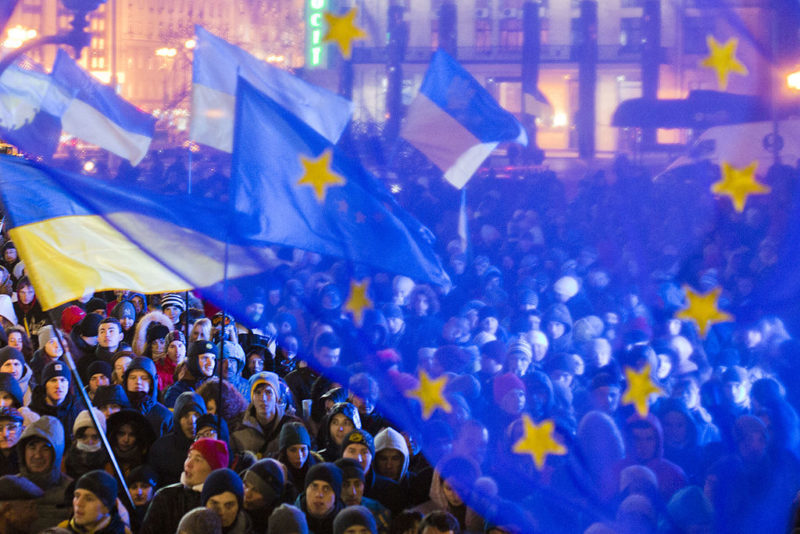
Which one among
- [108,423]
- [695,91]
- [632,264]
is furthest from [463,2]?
[108,423]

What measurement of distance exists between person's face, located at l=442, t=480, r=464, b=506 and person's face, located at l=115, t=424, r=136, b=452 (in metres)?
1.96

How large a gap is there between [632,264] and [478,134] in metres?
4.05

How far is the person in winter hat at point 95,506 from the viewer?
504cm

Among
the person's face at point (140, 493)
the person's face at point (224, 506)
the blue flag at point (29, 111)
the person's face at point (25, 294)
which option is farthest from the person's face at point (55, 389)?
the person's face at point (25, 294)

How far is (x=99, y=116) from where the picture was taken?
9609 mm

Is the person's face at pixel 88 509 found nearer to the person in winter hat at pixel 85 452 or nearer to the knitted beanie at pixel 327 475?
the knitted beanie at pixel 327 475

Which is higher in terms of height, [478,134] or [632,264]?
[478,134]

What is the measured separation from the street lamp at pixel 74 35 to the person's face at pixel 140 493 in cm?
382

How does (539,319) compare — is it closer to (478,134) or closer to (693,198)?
(478,134)

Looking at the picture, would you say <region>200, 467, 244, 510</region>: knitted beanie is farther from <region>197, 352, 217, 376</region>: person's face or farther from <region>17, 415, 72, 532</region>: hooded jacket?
<region>197, 352, 217, 376</region>: person's face

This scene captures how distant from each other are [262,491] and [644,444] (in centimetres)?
213

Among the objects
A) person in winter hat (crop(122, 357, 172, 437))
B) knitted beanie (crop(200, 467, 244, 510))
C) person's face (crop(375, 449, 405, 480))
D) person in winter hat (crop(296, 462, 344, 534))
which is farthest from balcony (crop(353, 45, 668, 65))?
knitted beanie (crop(200, 467, 244, 510))

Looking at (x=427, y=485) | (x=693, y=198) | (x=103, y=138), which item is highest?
(x=103, y=138)

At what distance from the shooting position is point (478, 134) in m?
8.67
